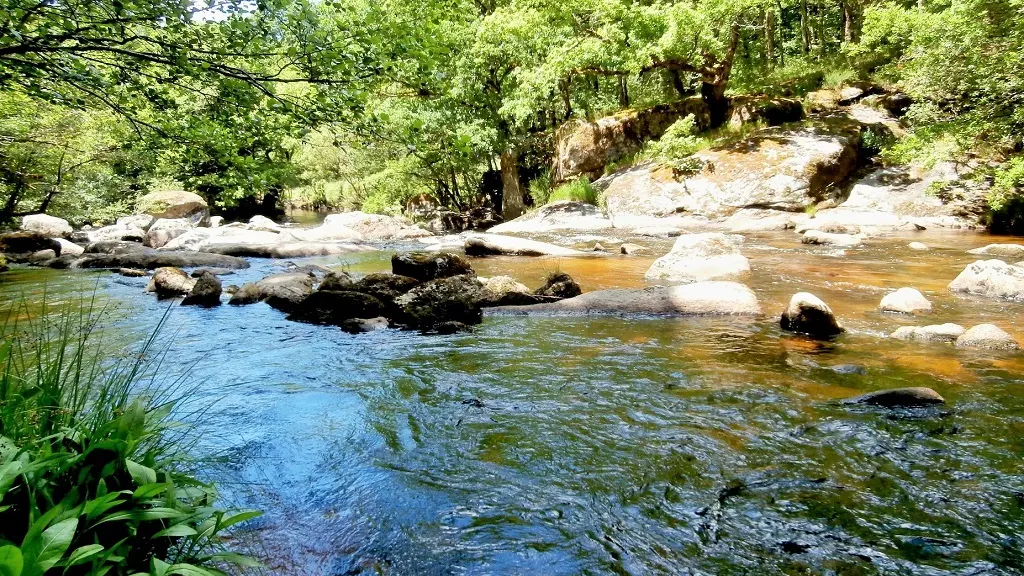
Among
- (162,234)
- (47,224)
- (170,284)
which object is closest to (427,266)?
(170,284)

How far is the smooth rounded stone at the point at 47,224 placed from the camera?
20531 millimetres

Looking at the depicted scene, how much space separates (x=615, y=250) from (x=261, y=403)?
10.5 m

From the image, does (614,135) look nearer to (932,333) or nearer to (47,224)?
(932,333)

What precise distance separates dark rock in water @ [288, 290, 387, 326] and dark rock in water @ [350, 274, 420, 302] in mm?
378

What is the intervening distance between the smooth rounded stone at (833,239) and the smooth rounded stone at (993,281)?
4.67m

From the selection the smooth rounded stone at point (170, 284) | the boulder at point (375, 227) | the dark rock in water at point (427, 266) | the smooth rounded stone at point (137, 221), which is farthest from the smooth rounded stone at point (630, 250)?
the smooth rounded stone at point (137, 221)

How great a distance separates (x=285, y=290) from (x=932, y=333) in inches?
343

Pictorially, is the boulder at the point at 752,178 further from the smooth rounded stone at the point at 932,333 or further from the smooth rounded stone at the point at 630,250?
the smooth rounded stone at the point at 932,333

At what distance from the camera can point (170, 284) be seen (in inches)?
395

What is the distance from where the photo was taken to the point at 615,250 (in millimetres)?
13930

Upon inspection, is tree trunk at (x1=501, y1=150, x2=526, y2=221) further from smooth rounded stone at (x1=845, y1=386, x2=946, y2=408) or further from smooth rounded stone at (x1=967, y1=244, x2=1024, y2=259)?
smooth rounded stone at (x1=845, y1=386, x2=946, y2=408)

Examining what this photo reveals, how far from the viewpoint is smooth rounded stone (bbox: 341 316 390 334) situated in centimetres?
730

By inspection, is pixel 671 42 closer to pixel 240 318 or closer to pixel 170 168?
pixel 240 318

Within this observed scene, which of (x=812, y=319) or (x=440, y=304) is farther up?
(x=440, y=304)
